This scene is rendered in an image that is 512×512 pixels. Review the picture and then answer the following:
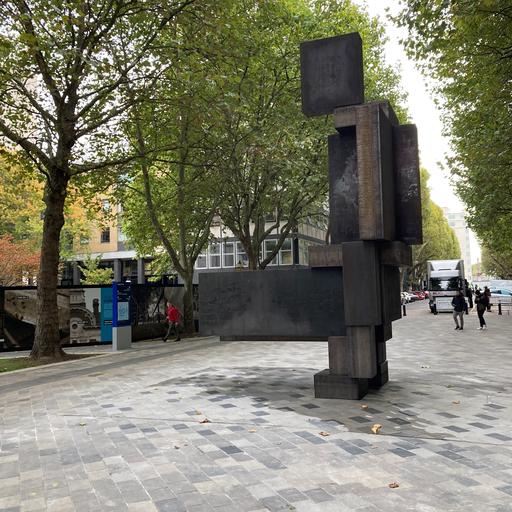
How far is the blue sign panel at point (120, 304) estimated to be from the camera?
55.3ft

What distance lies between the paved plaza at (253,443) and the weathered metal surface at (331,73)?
4919mm

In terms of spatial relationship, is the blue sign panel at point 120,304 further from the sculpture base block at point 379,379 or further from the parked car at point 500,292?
the parked car at point 500,292

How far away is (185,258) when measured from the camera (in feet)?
73.9

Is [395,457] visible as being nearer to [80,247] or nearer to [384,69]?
[384,69]

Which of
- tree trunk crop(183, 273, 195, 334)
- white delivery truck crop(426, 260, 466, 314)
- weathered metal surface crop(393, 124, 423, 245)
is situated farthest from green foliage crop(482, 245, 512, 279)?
weathered metal surface crop(393, 124, 423, 245)

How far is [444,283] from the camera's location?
1372 inches

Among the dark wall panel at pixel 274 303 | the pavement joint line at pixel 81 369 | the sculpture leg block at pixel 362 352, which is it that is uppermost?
the dark wall panel at pixel 274 303

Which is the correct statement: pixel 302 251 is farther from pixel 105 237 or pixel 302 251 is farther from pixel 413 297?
pixel 413 297

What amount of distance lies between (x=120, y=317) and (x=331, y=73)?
12369mm

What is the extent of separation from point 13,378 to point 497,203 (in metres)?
22.3

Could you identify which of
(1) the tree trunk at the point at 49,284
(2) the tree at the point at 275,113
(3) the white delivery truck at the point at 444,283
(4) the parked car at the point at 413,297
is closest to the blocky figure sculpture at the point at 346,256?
(1) the tree trunk at the point at 49,284

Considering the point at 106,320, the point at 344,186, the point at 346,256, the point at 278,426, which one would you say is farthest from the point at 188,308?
the point at 278,426

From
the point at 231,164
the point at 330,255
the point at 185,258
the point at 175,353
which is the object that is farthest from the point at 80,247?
the point at 330,255

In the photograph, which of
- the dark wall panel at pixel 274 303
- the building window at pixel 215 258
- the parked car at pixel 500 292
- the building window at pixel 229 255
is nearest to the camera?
the dark wall panel at pixel 274 303
